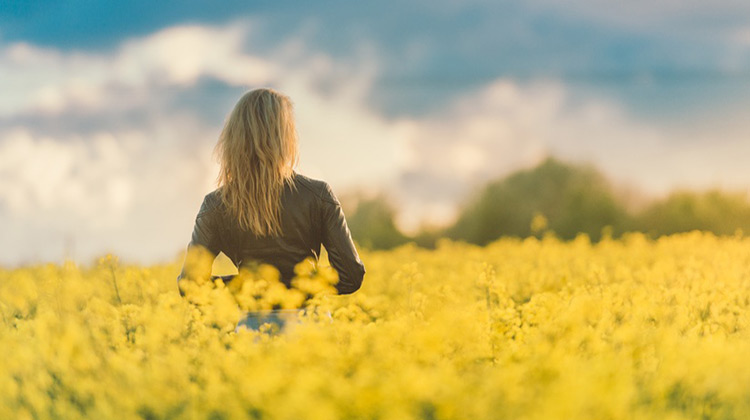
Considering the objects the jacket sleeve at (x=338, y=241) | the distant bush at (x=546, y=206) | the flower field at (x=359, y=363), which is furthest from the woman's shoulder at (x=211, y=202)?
the distant bush at (x=546, y=206)

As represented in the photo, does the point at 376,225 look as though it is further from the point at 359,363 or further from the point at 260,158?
the point at 359,363

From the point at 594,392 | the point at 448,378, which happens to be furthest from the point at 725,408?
the point at 448,378

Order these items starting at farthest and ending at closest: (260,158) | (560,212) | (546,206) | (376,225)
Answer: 1. (376,225)
2. (546,206)
3. (560,212)
4. (260,158)

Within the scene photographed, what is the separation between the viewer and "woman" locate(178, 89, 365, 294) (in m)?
4.04

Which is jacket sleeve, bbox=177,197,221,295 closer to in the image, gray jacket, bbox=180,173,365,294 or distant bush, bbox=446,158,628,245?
gray jacket, bbox=180,173,365,294

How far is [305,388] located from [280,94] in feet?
6.13

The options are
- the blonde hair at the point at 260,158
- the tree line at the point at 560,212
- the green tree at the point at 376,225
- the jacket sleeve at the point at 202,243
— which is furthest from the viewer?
the green tree at the point at 376,225

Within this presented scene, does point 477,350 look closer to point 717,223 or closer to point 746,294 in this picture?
point 746,294

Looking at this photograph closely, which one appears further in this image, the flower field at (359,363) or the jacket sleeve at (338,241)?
the jacket sleeve at (338,241)

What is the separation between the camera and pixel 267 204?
4.01 meters

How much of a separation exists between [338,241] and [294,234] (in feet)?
0.82

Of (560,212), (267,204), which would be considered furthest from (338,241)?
(560,212)

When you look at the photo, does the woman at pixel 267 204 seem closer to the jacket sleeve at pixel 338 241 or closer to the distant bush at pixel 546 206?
the jacket sleeve at pixel 338 241

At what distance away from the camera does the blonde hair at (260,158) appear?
402 cm
